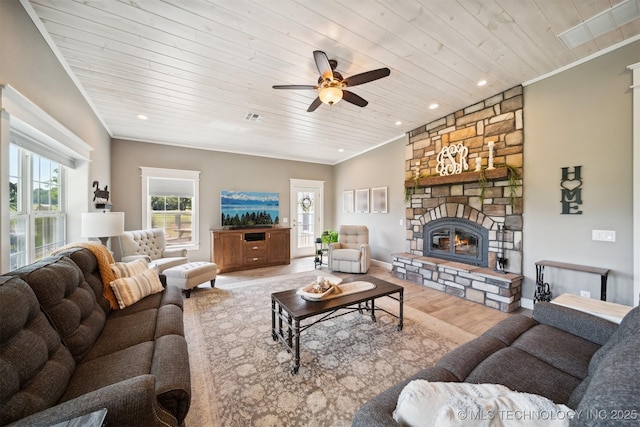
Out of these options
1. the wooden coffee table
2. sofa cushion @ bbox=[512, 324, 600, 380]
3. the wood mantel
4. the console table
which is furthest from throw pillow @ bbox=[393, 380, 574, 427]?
the wood mantel

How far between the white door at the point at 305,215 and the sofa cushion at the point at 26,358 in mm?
5174

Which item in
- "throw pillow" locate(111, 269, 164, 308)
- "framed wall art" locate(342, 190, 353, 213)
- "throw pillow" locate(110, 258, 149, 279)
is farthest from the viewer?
"framed wall art" locate(342, 190, 353, 213)

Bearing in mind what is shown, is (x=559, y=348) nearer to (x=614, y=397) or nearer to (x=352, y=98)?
(x=614, y=397)

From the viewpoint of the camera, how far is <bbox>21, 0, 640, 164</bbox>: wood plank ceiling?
1.85m

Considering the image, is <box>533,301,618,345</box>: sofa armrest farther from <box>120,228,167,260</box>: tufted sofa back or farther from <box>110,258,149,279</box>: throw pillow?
<box>120,228,167,260</box>: tufted sofa back

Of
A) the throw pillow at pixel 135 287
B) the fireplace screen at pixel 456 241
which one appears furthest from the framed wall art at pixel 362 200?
the throw pillow at pixel 135 287

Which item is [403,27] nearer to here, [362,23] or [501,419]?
[362,23]

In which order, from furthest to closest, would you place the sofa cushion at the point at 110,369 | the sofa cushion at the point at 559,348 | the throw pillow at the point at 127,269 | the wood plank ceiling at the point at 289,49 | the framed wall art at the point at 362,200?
the framed wall art at the point at 362,200
the throw pillow at the point at 127,269
the wood plank ceiling at the point at 289,49
the sofa cushion at the point at 559,348
the sofa cushion at the point at 110,369

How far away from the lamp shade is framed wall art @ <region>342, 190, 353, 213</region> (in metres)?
4.75

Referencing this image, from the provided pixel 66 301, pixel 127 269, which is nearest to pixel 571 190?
pixel 66 301

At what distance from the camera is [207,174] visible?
532 centimetres

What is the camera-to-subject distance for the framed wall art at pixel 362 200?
587 centimetres

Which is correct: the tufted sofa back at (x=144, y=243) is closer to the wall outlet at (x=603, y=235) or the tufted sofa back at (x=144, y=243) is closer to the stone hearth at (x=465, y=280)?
the stone hearth at (x=465, y=280)

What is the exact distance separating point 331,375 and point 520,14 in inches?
130
